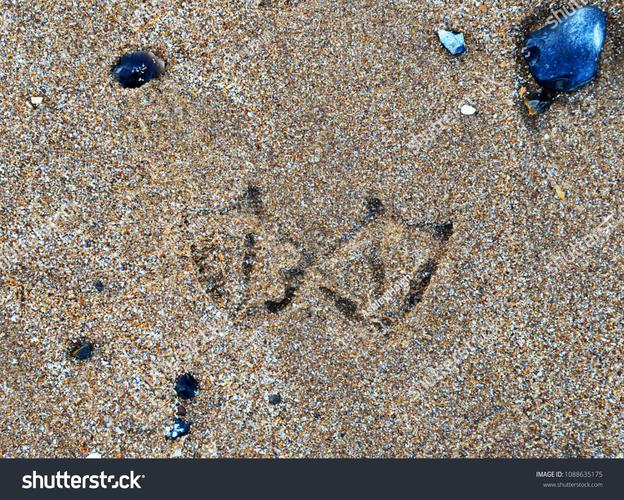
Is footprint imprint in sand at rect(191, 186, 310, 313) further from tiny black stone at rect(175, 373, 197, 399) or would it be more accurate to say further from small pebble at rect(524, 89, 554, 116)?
small pebble at rect(524, 89, 554, 116)

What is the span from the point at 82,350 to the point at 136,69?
1.74 meters

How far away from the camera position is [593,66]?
9.45 feet

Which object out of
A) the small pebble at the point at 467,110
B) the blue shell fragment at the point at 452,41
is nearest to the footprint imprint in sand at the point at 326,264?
the small pebble at the point at 467,110

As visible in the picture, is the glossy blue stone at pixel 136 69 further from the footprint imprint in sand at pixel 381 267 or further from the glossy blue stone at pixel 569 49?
the glossy blue stone at pixel 569 49

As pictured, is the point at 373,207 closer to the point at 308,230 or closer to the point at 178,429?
the point at 308,230

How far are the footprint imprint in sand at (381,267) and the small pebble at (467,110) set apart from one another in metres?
0.68

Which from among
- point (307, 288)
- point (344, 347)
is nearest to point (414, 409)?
point (344, 347)

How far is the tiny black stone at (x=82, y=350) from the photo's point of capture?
302cm

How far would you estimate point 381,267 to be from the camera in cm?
301

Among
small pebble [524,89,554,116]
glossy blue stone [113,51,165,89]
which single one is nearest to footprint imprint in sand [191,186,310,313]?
glossy blue stone [113,51,165,89]

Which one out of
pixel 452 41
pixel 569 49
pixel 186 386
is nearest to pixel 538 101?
pixel 569 49

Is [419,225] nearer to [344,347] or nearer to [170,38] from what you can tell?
[344,347]
